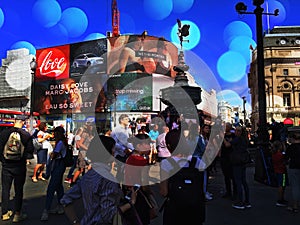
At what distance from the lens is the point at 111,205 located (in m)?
2.93

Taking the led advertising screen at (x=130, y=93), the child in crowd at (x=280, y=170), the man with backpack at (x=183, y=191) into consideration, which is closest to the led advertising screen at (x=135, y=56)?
the led advertising screen at (x=130, y=93)

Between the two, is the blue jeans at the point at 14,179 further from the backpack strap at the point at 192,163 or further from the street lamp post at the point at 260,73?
the street lamp post at the point at 260,73

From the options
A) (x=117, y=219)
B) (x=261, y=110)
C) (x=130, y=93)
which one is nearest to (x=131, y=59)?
(x=130, y=93)

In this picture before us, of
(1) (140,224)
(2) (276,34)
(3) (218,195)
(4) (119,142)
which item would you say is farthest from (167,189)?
(2) (276,34)

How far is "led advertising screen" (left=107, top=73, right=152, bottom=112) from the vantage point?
177 ft

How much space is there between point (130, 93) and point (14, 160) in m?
51.0

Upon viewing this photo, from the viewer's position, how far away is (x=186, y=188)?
283 centimetres

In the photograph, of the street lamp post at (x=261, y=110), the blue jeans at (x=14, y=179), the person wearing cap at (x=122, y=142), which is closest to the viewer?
the blue jeans at (x=14, y=179)

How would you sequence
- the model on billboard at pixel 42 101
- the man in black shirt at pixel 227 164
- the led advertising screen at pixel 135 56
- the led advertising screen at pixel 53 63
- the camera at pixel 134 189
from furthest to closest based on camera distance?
the model on billboard at pixel 42 101, the led advertising screen at pixel 53 63, the led advertising screen at pixel 135 56, the man in black shirt at pixel 227 164, the camera at pixel 134 189

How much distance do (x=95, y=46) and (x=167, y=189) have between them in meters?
56.2

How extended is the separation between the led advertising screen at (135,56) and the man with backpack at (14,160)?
1892 inches

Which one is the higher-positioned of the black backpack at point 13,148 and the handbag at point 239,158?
the black backpack at point 13,148

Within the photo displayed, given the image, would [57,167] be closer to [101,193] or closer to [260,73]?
[101,193]

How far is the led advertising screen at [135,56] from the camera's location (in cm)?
5509
